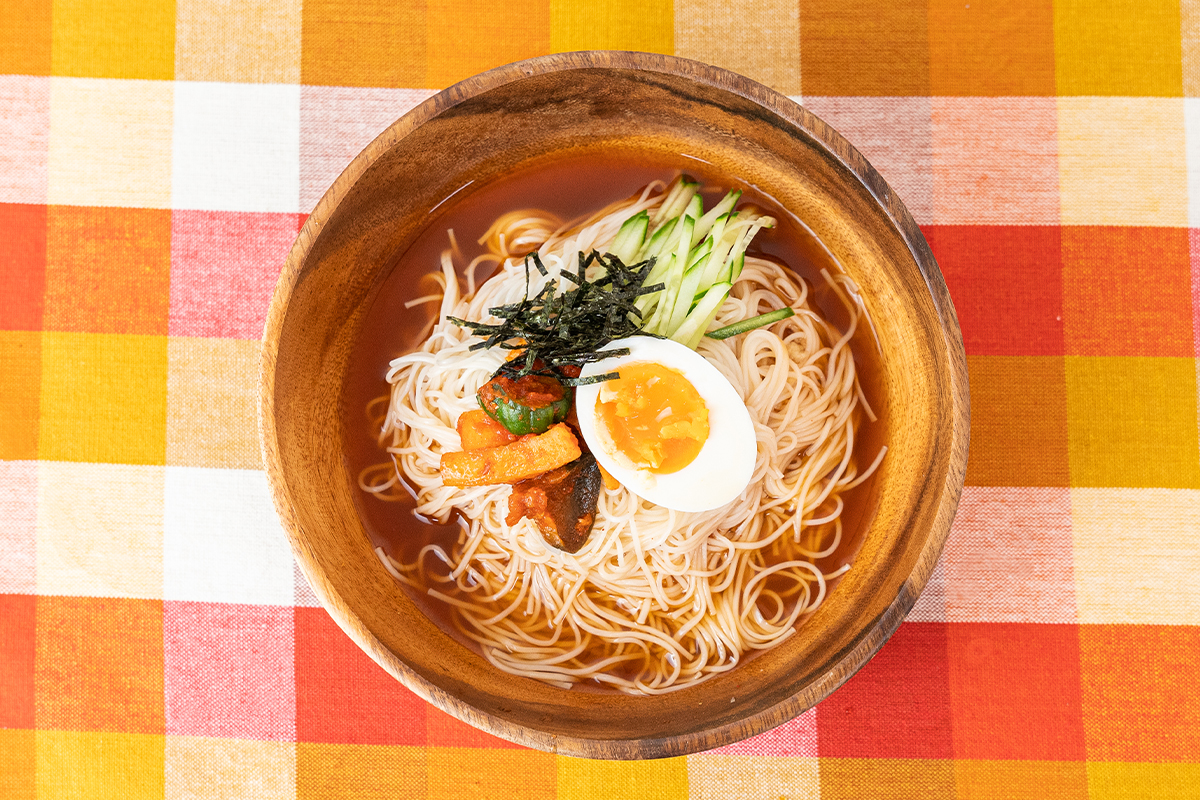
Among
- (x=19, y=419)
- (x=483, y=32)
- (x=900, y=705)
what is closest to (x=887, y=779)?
(x=900, y=705)

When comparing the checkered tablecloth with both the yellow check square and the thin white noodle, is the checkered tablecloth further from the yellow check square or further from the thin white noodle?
the thin white noodle

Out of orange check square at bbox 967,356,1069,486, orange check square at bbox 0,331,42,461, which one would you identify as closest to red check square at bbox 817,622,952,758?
orange check square at bbox 967,356,1069,486


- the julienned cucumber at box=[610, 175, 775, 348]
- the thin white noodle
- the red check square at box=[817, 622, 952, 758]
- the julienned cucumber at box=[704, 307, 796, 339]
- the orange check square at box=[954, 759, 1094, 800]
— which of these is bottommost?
the orange check square at box=[954, 759, 1094, 800]

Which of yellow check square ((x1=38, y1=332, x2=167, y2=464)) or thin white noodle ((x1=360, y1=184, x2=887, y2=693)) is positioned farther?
yellow check square ((x1=38, y1=332, x2=167, y2=464))

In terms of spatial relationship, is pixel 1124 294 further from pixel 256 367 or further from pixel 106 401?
pixel 106 401

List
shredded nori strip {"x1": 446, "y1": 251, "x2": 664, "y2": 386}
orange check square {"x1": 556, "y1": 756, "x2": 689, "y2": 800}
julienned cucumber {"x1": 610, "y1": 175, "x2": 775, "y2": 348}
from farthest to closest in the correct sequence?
orange check square {"x1": 556, "y1": 756, "x2": 689, "y2": 800} → julienned cucumber {"x1": 610, "y1": 175, "x2": 775, "y2": 348} → shredded nori strip {"x1": 446, "y1": 251, "x2": 664, "y2": 386}

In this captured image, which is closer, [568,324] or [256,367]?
[568,324]

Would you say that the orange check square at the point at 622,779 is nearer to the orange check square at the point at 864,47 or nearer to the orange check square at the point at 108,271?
the orange check square at the point at 108,271
